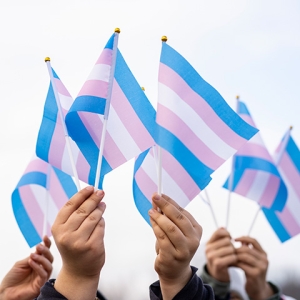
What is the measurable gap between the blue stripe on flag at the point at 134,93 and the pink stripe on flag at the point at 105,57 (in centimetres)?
13

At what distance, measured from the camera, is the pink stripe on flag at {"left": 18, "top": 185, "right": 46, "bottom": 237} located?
14.9 feet

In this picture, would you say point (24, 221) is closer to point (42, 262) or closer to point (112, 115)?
point (42, 262)

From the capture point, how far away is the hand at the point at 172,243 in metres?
2.22

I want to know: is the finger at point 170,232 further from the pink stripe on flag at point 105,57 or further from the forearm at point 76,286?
the pink stripe on flag at point 105,57

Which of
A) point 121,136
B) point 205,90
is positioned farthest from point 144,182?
point 205,90

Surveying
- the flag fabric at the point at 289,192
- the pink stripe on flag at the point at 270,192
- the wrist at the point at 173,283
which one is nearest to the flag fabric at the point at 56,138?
the wrist at the point at 173,283

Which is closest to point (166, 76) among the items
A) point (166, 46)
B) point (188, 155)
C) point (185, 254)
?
point (166, 46)

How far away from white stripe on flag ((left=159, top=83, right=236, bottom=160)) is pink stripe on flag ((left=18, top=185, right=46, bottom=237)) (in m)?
1.99

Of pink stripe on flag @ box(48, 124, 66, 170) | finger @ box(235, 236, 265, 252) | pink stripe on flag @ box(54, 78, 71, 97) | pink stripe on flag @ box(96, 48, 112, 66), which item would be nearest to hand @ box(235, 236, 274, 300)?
finger @ box(235, 236, 265, 252)

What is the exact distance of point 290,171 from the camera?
5.94 metres

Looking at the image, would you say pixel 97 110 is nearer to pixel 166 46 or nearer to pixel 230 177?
pixel 166 46

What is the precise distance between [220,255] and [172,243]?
7.23 feet

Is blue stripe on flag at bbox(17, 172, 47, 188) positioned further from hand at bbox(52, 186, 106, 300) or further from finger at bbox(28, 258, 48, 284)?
hand at bbox(52, 186, 106, 300)

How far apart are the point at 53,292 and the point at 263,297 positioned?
2318 millimetres
